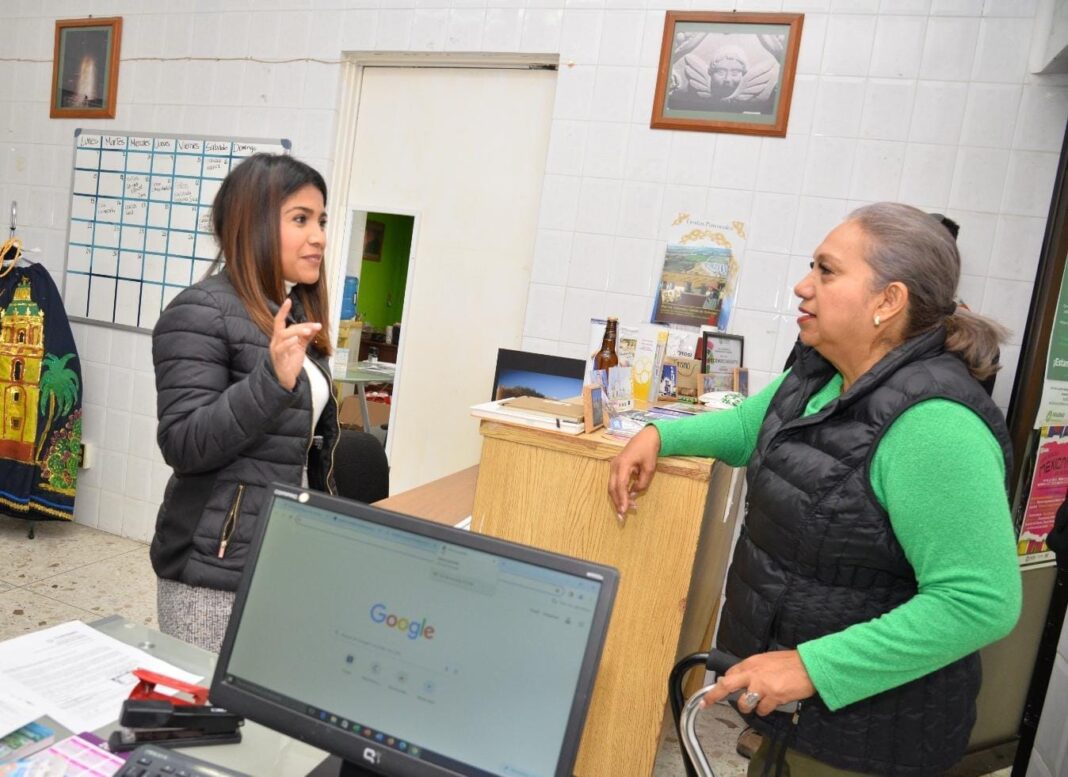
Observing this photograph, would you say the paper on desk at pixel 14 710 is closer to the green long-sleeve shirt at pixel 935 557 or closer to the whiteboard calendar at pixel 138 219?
the green long-sleeve shirt at pixel 935 557

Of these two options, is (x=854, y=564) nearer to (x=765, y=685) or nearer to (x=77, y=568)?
(x=765, y=685)

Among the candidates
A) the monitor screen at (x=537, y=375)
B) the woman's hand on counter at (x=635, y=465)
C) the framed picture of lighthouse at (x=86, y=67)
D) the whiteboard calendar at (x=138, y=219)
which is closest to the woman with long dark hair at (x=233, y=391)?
the woman's hand on counter at (x=635, y=465)

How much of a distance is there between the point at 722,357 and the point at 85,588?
2724mm

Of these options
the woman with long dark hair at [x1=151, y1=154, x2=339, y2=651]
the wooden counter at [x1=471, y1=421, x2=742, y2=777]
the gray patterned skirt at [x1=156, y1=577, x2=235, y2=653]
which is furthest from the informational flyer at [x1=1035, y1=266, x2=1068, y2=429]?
the gray patterned skirt at [x1=156, y1=577, x2=235, y2=653]

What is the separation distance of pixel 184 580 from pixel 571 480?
0.79m

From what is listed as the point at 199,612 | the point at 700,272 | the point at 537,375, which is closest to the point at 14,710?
the point at 199,612

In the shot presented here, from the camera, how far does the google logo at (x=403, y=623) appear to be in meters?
0.92

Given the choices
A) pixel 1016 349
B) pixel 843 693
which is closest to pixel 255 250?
pixel 843 693

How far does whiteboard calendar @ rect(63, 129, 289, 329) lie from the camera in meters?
3.56

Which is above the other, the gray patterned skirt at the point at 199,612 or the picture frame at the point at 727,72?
the picture frame at the point at 727,72

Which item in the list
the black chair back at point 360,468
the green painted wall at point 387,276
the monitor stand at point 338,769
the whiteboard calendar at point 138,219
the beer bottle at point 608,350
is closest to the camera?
the monitor stand at point 338,769

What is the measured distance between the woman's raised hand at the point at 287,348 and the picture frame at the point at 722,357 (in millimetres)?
1474

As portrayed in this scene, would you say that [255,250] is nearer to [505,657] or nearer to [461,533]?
[461,533]

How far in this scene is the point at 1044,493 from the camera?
2.47 m
